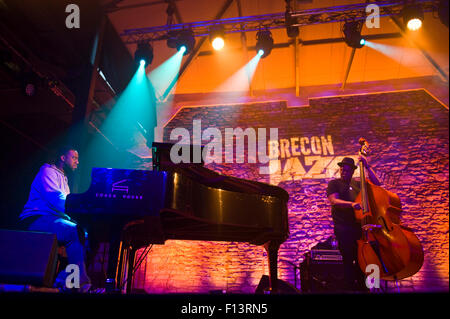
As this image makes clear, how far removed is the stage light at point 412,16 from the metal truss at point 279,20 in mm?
132

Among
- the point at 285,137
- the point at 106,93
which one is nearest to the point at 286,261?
the point at 285,137

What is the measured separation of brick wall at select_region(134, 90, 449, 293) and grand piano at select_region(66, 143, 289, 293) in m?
2.15

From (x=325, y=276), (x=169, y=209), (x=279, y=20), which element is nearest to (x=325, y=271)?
(x=325, y=276)

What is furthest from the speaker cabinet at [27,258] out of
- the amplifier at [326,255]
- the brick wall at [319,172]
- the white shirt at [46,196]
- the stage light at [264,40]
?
the stage light at [264,40]

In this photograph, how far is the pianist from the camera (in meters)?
2.66

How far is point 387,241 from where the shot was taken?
309 cm

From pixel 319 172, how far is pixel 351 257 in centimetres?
225

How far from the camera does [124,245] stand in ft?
8.00

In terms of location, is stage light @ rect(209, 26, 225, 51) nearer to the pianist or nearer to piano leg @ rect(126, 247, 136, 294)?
the pianist

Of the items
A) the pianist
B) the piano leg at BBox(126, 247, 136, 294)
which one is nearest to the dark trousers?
the piano leg at BBox(126, 247, 136, 294)

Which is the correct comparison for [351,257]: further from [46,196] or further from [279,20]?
[279,20]

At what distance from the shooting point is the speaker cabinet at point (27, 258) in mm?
1909
